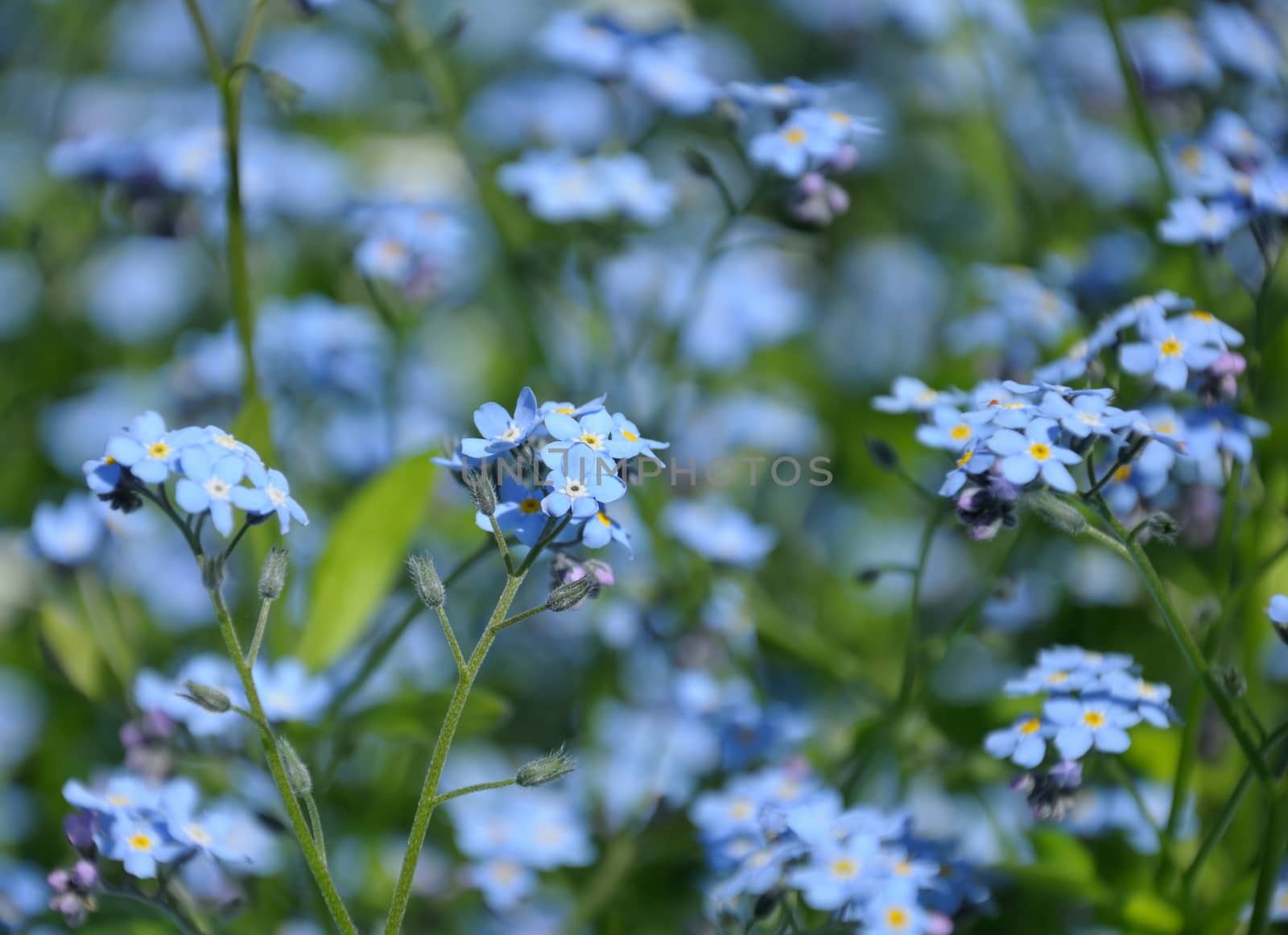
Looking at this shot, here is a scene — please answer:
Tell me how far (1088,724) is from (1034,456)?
1.33ft

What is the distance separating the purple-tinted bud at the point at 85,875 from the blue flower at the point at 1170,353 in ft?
5.39

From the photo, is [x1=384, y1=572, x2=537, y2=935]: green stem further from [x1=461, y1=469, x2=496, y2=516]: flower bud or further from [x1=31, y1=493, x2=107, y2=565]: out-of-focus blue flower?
[x1=31, y1=493, x2=107, y2=565]: out-of-focus blue flower

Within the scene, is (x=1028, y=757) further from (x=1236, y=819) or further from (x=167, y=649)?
(x=167, y=649)

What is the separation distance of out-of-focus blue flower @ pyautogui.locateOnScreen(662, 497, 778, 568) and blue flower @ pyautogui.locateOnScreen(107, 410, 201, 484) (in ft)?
4.16

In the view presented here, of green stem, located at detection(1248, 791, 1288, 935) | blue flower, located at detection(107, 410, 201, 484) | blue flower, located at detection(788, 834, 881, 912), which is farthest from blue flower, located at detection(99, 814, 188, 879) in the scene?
green stem, located at detection(1248, 791, 1288, 935)

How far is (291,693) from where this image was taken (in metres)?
2.25

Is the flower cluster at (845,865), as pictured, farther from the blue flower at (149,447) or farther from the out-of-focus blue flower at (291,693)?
the blue flower at (149,447)

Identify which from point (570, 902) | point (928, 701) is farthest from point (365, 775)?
point (928, 701)

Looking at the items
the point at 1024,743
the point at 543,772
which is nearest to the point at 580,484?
the point at 543,772

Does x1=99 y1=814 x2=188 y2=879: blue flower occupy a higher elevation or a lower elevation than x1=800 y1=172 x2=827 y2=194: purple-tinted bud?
lower

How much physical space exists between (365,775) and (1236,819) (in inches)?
68.6

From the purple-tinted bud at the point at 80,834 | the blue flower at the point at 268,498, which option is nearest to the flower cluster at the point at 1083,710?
the blue flower at the point at 268,498

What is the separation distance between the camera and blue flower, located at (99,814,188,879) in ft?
5.71

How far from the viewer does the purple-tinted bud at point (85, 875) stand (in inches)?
70.2
